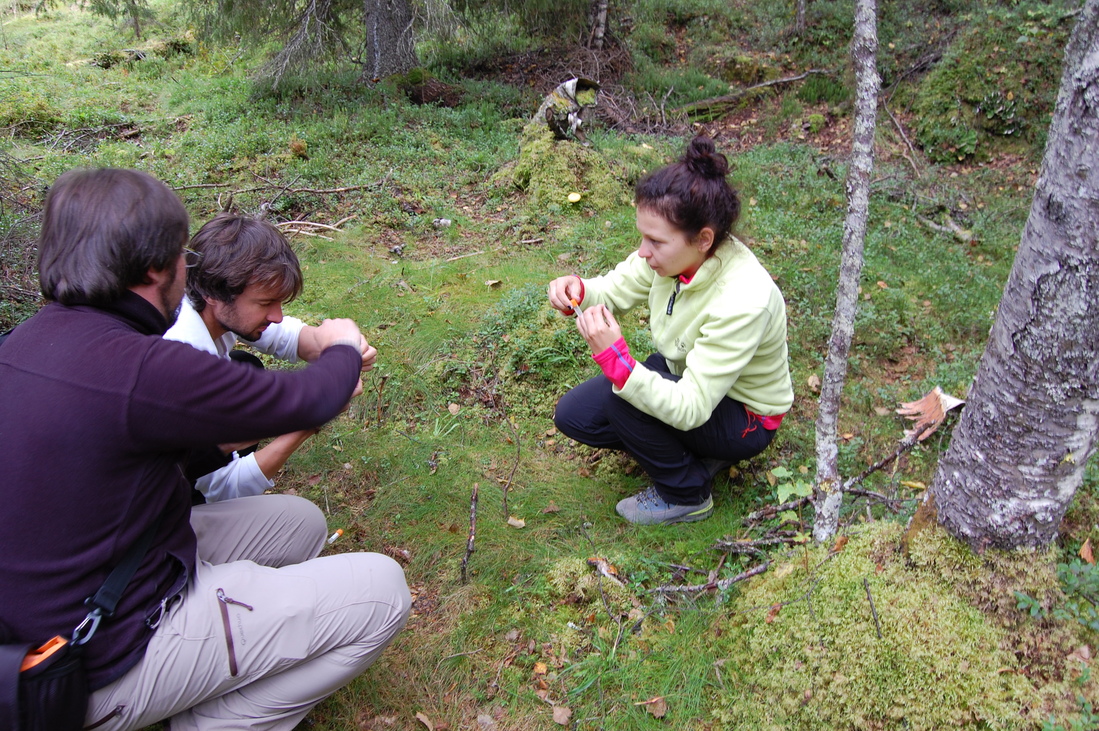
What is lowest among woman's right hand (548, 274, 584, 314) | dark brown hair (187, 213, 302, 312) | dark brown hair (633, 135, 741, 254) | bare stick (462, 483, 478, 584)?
bare stick (462, 483, 478, 584)

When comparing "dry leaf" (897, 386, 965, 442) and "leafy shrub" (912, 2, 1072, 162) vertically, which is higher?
"leafy shrub" (912, 2, 1072, 162)

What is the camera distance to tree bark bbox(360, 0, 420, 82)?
31.8 feet

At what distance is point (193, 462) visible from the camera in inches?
94.7

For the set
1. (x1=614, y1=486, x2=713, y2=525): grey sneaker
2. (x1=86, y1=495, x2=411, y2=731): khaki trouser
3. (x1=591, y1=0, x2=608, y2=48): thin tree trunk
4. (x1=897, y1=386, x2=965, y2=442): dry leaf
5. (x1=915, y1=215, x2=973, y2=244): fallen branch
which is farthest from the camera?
(x1=591, y1=0, x2=608, y2=48): thin tree trunk

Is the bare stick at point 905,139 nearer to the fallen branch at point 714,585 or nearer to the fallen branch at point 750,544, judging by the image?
the fallen branch at point 750,544

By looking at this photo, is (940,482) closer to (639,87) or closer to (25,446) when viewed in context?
(25,446)

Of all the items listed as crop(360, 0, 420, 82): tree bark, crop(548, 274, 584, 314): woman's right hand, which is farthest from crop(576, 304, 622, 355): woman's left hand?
crop(360, 0, 420, 82): tree bark

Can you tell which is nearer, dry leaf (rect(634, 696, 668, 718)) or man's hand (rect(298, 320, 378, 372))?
dry leaf (rect(634, 696, 668, 718))

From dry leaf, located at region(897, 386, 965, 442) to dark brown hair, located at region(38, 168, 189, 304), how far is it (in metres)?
3.57

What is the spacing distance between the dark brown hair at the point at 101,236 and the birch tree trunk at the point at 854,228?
2121mm

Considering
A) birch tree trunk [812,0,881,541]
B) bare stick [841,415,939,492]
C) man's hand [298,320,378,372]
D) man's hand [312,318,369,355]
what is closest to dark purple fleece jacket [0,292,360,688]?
man's hand [312,318,369,355]

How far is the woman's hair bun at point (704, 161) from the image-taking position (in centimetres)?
266

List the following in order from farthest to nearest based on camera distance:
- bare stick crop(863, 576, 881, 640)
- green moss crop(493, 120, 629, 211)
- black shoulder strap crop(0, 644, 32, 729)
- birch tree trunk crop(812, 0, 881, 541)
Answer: green moss crop(493, 120, 629, 211), birch tree trunk crop(812, 0, 881, 541), bare stick crop(863, 576, 881, 640), black shoulder strap crop(0, 644, 32, 729)

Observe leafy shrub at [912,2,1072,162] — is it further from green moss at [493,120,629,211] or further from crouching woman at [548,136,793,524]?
crouching woman at [548,136,793,524]
